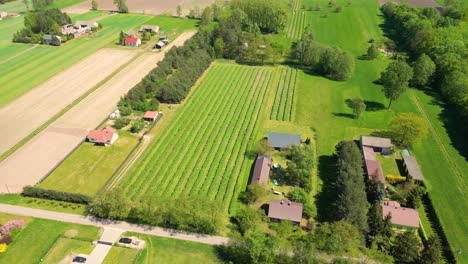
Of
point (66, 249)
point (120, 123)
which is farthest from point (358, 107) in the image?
point (66, 249)

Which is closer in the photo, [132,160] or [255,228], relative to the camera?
[255,228]

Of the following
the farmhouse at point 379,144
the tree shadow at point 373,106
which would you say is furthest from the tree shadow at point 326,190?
the tree shadow at point 373,106

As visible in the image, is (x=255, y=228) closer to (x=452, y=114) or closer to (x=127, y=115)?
(x=127, y=115)

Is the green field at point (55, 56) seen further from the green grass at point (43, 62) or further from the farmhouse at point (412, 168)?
the farmhouse at point (412, 168)

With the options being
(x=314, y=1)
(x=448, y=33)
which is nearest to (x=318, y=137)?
(x=448, y=33)

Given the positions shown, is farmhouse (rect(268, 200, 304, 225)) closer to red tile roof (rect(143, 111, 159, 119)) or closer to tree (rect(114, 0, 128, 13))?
red tile roof (rect(143, 111, 159, 119))

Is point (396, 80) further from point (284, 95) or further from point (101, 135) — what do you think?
point (101, 135)

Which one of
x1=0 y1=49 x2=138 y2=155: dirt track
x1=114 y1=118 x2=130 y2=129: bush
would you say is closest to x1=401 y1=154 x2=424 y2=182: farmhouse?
x1=114 y1=118 x2=130 y2=129: bush
